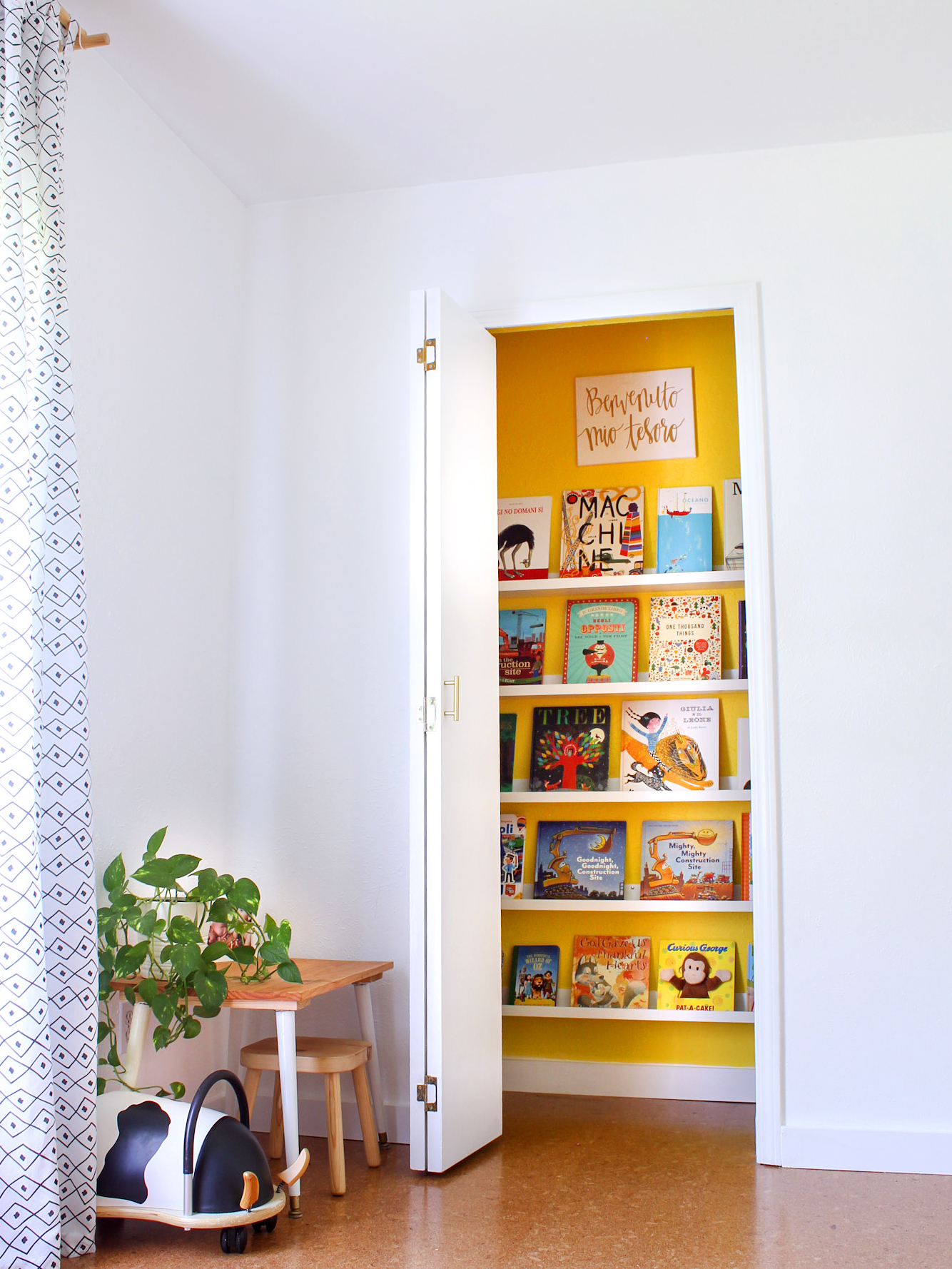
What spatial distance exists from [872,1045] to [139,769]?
2041 millimetres

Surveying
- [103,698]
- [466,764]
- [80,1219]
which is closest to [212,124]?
[103,698]

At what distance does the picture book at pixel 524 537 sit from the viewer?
3.58 metres

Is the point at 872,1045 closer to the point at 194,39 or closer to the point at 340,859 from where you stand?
the point at 340,859

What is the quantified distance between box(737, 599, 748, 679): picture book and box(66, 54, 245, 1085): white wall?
167cm

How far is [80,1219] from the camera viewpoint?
1991mm

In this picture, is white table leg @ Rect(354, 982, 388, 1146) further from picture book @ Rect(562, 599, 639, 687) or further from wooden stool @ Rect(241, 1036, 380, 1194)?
picture book @ Rect(562, 599, 639, 687)

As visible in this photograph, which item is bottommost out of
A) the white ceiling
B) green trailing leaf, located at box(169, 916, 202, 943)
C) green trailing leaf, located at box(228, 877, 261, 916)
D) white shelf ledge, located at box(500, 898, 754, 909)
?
white shelf ledge, located at box(500, 898, 754, 909)

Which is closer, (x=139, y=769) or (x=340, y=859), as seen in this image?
(x=139, y=769)

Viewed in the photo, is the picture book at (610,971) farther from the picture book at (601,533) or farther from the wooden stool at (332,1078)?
the picture book at (601,533)

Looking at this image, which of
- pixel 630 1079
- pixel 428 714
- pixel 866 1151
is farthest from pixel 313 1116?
pixel 866 1151

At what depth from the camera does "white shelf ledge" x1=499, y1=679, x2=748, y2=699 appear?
3221 millimetres

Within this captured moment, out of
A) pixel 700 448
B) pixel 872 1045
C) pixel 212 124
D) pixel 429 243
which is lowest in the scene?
pixel 872 1045

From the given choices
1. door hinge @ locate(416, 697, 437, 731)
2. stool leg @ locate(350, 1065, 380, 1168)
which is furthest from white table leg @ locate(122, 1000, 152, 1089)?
door hinge @ locate(416, 697, 437, 731)

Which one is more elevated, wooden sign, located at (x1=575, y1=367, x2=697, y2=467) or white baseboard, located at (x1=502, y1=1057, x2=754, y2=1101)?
wooden sign, located at (x1=575, y1=367, x2=697, y2=467)
